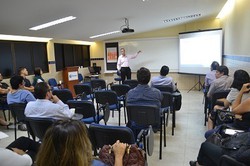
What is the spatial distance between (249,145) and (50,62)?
21.8 feet

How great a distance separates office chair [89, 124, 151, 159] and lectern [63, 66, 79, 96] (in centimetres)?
536

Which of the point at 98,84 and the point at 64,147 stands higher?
the point at 64,147

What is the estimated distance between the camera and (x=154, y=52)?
8.99 metres

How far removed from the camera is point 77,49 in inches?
354

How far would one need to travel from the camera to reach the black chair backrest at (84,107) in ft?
10.5

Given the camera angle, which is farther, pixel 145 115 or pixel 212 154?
pixel 145 115

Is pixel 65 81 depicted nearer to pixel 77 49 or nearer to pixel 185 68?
pixel 77 49

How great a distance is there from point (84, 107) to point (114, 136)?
1.37m

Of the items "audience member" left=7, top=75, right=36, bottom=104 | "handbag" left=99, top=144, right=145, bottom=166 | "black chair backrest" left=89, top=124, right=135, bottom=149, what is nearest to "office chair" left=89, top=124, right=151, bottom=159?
"black chair backrest" left=89, top=124, right=135, bottom=149

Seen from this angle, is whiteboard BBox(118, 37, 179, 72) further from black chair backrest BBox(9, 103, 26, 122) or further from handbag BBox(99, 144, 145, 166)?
handbag BBox(99, 144, 145, 166)

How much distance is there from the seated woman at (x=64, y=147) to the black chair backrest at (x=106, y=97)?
289 centimetres

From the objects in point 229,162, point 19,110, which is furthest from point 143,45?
point 229,162

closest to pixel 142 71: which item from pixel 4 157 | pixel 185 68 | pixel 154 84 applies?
pixel 154 84

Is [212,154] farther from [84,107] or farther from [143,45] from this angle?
[143,45]
